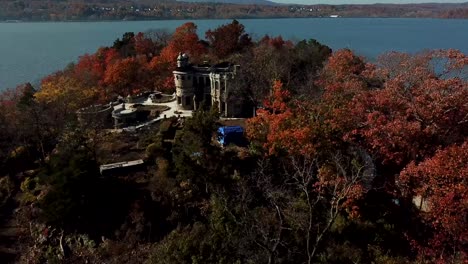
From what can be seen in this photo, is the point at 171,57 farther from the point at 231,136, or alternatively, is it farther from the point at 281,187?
the point at 281,187

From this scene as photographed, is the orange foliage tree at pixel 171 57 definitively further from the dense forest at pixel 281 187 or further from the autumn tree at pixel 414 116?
the autumn tree at pixel 414 116

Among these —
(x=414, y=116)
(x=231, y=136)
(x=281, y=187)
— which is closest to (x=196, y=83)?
(x=231, y=136)

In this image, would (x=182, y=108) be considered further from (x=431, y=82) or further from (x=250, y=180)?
(x=431, y=82)

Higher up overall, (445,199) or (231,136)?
(445,199)

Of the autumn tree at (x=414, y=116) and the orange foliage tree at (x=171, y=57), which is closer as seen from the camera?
the autumn tree at (x=414, y=116)

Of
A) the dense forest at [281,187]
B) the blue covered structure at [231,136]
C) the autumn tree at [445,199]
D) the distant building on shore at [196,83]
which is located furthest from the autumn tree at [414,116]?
the distant building on shore at [196,83]

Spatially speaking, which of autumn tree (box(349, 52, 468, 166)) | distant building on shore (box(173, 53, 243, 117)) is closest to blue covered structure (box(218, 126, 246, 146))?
autumn tree (box(349, 52, 468, 166))

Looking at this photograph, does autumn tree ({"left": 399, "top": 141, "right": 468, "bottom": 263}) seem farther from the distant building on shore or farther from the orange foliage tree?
the orange foliage tree
